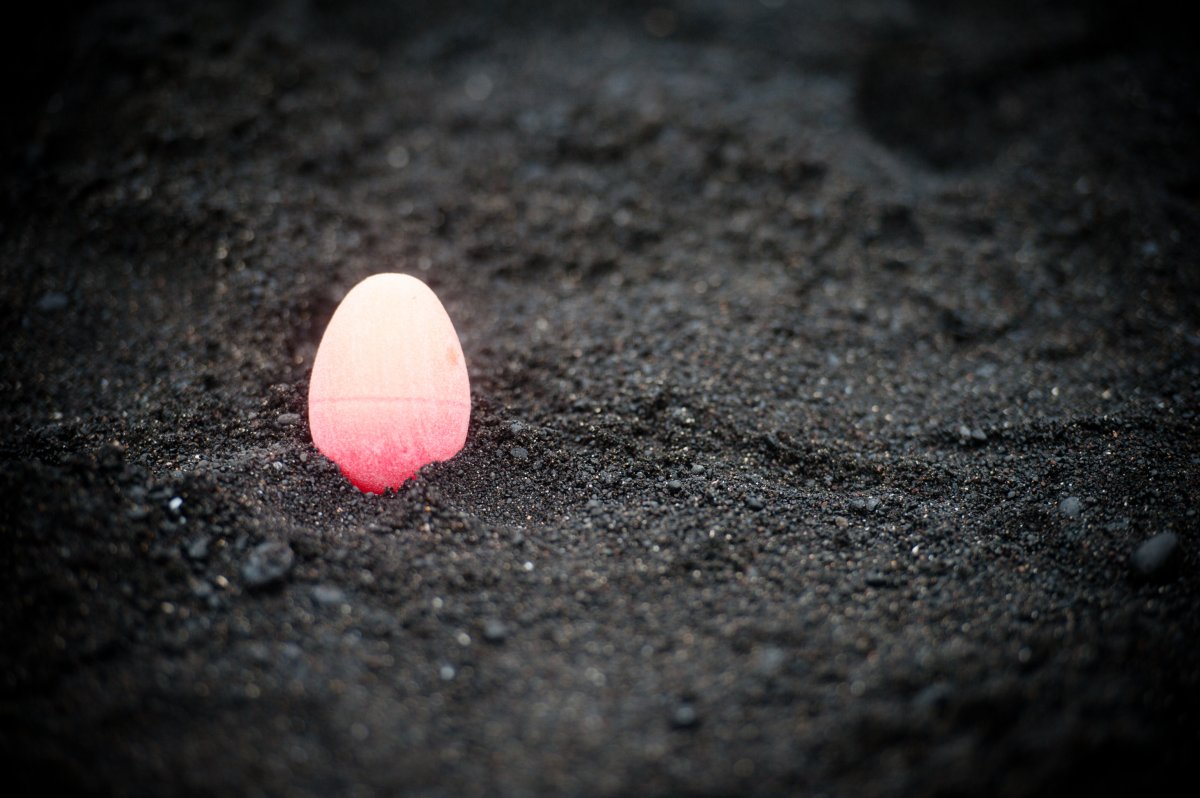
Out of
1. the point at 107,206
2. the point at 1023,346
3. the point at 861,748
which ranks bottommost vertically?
the point at 1023,346

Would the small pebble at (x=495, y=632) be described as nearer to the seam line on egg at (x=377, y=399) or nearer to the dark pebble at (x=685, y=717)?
the dark pebble at (x=685, y=717)

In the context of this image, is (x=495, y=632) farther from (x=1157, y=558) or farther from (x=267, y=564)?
(x=1157, y=558)

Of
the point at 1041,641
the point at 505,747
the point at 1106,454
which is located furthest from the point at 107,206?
the point at 1106,454

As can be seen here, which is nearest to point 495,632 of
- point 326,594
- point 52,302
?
point 326,594

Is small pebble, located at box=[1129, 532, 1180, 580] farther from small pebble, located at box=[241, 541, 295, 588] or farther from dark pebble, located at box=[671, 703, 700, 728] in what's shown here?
small pebble, located at box=[241, 541, 295, 588]

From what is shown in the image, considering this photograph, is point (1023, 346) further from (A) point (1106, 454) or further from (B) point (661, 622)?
(B) point (661, 622)

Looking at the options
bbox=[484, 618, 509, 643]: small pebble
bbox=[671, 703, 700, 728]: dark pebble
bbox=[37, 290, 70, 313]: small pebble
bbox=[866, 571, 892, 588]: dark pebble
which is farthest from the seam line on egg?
bbox=[37, 290, 70, 313]: small pebble

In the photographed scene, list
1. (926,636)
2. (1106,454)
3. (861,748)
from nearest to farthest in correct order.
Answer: (861,748)
(926,636)
(1106,454)
